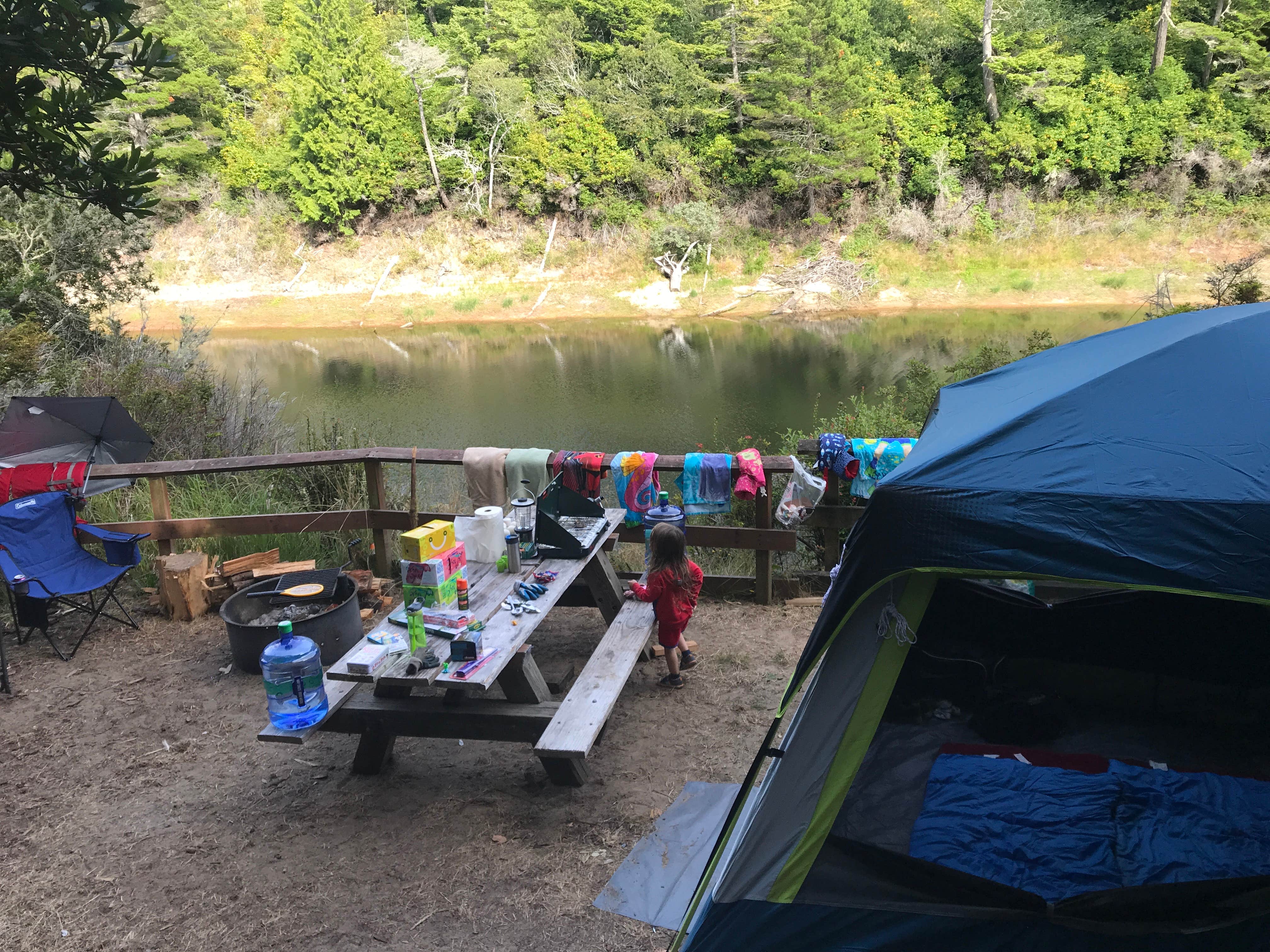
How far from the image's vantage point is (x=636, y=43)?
3122cm

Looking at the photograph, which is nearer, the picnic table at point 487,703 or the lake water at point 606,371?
the picnic table at point 487,703

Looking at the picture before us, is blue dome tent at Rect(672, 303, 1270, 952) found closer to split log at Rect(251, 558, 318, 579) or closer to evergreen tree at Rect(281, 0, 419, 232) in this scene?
split log at Rect(251, 558, 318, 579)

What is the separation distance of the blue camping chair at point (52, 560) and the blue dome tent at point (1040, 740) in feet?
12.5

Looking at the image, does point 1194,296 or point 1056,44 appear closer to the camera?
point 1194,296

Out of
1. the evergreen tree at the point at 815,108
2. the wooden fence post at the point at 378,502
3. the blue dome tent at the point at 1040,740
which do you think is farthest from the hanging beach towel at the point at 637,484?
the evergreen tree at the point at 815,108

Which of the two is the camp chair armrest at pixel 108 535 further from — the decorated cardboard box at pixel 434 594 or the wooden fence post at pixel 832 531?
the wooden fence post at pixel 832 531

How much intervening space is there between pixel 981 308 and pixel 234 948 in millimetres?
23216

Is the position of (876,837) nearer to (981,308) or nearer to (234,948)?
(234,948)

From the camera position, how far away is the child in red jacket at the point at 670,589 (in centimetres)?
404

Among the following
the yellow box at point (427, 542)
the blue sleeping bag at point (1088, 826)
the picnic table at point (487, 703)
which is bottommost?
the blue sleeping bag at point (1088, 826)

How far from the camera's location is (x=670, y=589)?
13.4ft

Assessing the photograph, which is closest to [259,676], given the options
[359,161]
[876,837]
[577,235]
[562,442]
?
[876,837]

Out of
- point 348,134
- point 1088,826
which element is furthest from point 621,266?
point 1088,826

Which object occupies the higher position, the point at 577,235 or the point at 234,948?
the point at 577,235
